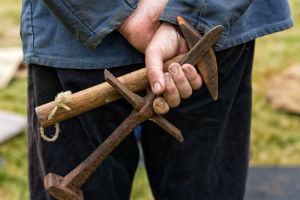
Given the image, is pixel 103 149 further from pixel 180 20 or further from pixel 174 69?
pixel 180 20

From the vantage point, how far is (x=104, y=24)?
34.7 inches

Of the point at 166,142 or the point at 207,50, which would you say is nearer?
the point at 207,50

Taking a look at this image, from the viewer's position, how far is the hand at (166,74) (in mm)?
847

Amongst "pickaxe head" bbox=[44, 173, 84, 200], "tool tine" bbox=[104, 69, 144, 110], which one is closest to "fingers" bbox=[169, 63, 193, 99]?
Answer: "tool tine" bbox=[104, 69, 144, 110]

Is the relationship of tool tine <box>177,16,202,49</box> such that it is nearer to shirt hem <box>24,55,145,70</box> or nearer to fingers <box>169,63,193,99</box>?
fingers <box>169,63,193,99</box>

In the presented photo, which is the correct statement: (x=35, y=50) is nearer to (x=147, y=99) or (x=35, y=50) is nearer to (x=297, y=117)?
(x=147, y=99)

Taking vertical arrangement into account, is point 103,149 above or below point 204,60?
below

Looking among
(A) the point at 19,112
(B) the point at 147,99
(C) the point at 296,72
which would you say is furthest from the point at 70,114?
(C) the point at 296,72

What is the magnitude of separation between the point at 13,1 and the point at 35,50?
6.88 metres

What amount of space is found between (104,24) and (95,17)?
0.03 metres

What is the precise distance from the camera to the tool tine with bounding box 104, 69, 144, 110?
0.82 metres

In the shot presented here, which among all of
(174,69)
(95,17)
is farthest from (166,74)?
(95,17)

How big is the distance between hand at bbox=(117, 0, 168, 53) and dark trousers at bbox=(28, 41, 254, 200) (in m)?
0.10

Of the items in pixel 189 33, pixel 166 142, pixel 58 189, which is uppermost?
pixel 189 33
